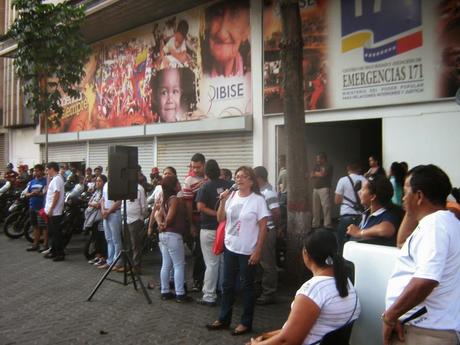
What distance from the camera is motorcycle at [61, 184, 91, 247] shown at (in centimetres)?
996

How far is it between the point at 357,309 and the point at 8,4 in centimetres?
2309

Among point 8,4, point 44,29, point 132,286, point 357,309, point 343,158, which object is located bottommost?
point 132,286

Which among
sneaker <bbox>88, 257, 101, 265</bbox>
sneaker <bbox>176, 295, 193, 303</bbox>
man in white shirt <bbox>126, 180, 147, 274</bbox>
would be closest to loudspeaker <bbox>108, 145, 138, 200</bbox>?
man in white shirt <bbox>126, 180, 147, 274</bbox>

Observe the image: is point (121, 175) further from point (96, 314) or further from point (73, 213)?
point (73, 213)

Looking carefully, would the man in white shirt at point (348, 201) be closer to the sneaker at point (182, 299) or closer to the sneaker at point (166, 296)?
the sneaker at point (182, 299)

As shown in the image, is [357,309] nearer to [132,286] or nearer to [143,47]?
[132,286]

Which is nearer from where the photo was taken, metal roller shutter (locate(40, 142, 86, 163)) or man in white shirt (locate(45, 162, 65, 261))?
man in white shirt (locate(45, 162, 65, 261))

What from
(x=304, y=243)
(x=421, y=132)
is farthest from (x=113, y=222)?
(x=304, y=243)

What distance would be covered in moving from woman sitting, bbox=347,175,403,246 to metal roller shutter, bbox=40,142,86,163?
14898 mm

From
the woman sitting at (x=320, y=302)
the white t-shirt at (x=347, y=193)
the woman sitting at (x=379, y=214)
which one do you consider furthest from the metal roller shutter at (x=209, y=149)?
the woman sitting at (x=320, y=302)

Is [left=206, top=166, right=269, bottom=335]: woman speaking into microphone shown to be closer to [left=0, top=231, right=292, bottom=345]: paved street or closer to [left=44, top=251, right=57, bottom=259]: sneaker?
[left=0, top=231, right=292, bottom=345]: paved street

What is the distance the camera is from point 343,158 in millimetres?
13250

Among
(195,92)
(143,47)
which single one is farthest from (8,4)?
(195,92)

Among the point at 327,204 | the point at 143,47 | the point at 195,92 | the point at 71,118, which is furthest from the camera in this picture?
the point at 71,118
